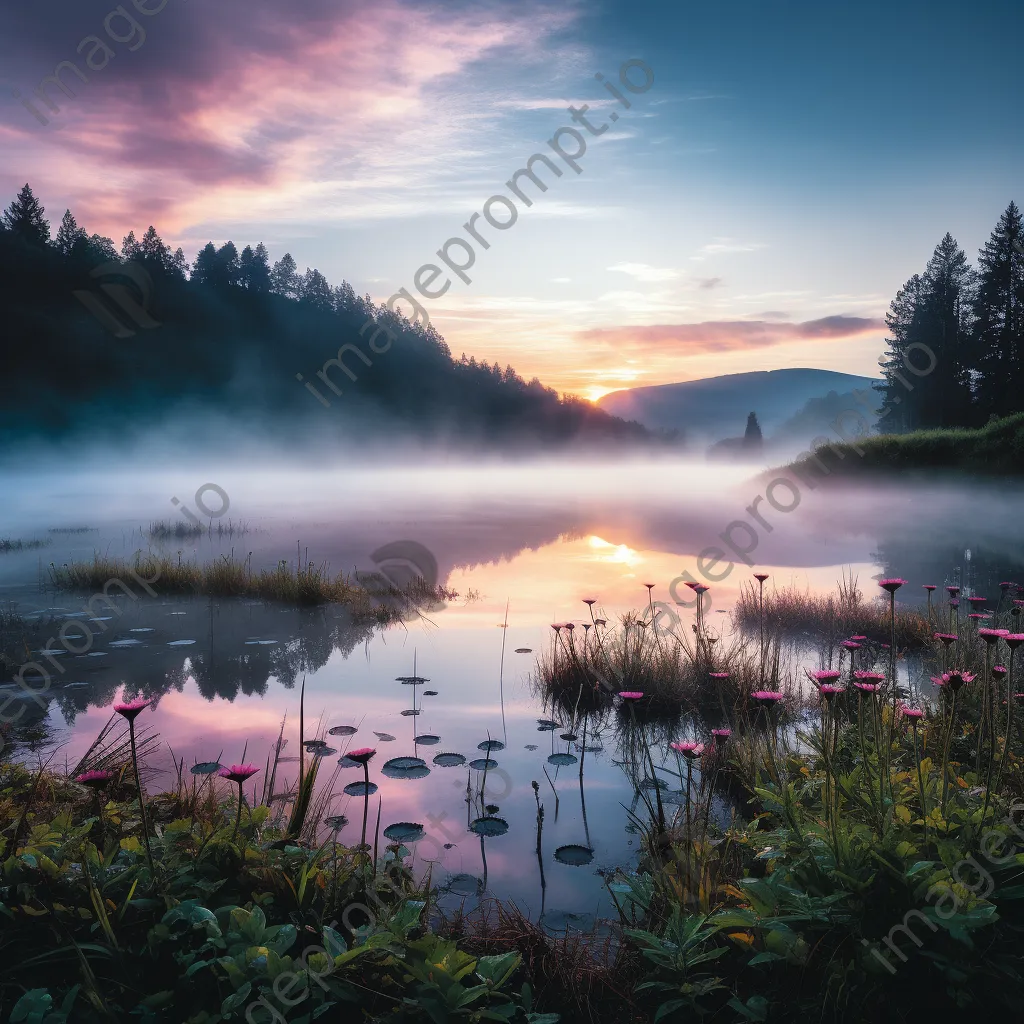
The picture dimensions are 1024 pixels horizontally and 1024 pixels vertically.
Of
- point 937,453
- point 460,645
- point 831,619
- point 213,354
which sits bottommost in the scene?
point 460,645

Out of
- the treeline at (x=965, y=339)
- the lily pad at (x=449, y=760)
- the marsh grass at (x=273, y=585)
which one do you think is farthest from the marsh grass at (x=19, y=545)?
the treeline at (x=965, y=339)

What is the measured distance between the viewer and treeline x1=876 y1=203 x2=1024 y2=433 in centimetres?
3978

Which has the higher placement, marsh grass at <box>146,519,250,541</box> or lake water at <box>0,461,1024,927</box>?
marsh grass at <box>146,519,250,541</box>

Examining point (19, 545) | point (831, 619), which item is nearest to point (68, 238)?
point (19, 545)

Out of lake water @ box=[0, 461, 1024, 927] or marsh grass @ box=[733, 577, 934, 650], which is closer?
lake water @ box=[0, 461, 1024, 927]

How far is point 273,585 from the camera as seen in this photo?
1280 centimetres

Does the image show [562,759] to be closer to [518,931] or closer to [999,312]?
[518,931]

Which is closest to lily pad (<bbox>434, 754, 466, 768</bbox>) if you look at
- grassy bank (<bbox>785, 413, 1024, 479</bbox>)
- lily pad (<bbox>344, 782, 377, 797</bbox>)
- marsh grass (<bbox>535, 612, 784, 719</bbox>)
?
lily pad (<bbox>344, 782, 377, 797</bbox>)

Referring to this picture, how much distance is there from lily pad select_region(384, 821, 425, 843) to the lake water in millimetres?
105

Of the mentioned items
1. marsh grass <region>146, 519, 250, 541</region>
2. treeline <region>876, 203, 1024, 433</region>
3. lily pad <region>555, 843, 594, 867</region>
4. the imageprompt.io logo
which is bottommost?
lily pad <region>555, 843, 594, 867</region>

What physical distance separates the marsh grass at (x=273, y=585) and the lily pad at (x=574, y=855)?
24.2 feet

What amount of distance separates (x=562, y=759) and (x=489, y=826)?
1.30 meters

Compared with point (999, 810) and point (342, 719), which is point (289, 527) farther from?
point (999, 810)

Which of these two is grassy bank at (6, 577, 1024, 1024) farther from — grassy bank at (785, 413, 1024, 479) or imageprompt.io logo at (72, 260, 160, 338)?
imageprompt.io logo at (72, 260, 160, 338)
